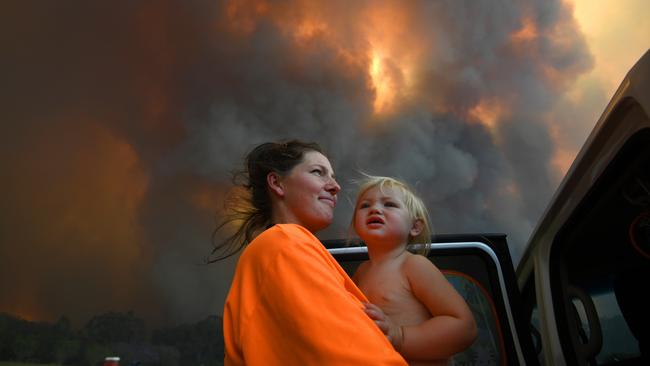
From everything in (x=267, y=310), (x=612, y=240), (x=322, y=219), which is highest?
(x=612, y=240)

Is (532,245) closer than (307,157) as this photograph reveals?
No

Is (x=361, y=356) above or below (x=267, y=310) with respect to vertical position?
below

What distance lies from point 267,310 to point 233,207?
0.91 meters

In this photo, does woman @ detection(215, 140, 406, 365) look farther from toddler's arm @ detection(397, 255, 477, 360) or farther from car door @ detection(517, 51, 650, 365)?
car door @ detection(517, 51, 650, 365)

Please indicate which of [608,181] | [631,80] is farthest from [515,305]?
[631,80]

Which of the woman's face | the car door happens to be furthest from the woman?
the car door

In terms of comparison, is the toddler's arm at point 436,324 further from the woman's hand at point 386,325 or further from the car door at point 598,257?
the car door at point 598,257

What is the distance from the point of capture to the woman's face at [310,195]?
5.61ft

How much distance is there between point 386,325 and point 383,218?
18.5 inches

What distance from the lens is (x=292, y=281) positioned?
116 centimetres

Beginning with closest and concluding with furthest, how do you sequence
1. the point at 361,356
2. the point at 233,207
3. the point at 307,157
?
the point at 361,356 → the point at 307,157 → the point at 233,207

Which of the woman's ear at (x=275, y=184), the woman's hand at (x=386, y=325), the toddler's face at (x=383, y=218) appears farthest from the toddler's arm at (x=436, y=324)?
the woman's ear at (x=275, y=184)

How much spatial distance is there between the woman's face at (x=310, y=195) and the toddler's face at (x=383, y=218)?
0.14 meters

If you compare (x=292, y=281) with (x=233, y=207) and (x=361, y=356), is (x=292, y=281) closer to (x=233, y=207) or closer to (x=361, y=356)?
(x=361, y=356)
